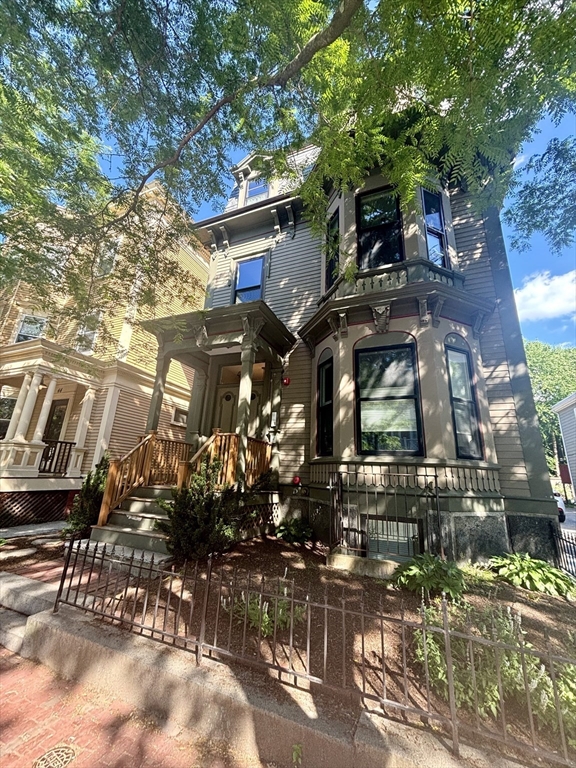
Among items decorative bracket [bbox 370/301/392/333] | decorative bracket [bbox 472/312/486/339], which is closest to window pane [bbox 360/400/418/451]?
decorative bracket [bbox 370/301/392/333]

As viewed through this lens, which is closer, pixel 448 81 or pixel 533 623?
pixel 533 623

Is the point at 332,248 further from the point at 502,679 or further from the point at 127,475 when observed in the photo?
the point at 502,679

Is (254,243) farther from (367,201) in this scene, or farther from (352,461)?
(352,461)

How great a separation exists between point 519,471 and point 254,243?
384 inches

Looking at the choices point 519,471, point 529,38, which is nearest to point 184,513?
point 519,471

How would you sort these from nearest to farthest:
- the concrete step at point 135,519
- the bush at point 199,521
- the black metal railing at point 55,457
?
the bush at point 199,521 → the concrete step at point 135,519 → the black metal railing at point 55,457

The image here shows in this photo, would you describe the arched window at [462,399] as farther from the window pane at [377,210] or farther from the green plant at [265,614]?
the green plant at [265,614]

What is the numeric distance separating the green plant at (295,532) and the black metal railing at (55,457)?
27.1 ft

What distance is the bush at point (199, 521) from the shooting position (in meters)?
4.96

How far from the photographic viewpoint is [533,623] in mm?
3553

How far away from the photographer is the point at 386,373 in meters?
6.71

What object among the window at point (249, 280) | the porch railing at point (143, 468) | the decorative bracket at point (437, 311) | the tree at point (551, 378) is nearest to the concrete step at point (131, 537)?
the porch railing at point (143, 468)

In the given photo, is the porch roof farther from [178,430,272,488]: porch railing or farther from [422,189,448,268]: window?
[422,189,448,268]: window

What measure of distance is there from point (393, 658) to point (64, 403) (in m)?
14.0
